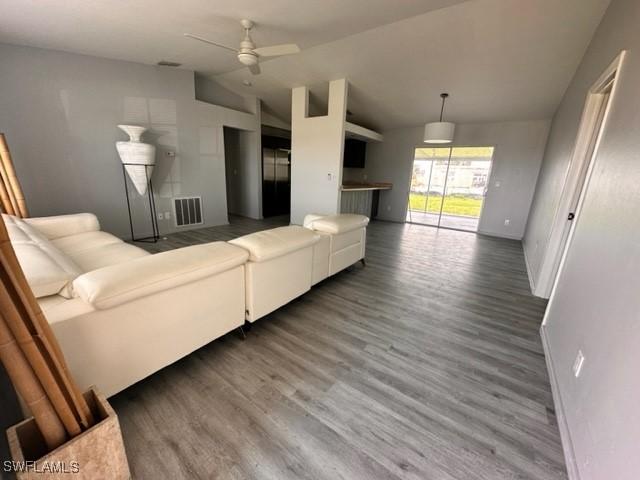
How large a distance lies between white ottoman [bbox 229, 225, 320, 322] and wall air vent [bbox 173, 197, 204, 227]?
373 cm

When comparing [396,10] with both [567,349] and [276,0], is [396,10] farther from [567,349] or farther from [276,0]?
[567,349]

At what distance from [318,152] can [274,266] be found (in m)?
3.51

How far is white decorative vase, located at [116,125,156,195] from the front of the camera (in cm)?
387

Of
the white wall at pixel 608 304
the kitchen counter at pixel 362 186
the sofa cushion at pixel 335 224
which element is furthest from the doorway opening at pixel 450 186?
the sofa cushion at pixel 335 224

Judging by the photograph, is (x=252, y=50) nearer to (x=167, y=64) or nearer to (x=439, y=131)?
(x=167, y=64)

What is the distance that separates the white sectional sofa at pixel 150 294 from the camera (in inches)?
47.3

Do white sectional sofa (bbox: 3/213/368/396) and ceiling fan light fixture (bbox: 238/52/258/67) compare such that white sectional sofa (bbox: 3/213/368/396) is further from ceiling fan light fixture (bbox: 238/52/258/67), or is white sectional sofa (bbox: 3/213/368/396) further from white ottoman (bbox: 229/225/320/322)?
ceiling fan light fixture (bbox: 238/52/258/67)

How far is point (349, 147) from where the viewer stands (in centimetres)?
708

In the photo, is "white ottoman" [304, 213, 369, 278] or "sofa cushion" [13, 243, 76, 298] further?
"white ottoman" [304, 213, 369, 278]

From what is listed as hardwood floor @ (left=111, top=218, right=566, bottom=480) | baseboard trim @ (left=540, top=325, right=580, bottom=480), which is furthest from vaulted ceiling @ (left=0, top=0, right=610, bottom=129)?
baseboard trim @ (left=540, top=325, right=580, bottom=480)

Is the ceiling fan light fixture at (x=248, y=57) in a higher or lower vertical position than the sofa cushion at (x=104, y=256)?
higher

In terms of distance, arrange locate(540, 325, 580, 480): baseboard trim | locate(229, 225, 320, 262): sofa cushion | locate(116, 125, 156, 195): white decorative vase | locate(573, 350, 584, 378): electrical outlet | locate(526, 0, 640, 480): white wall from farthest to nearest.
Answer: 1. locate(116, 125, 156, 195): white decorative vase
2. locate(229, 225, 320, 262): sofa cushion
3. locate(573, 350, 584, 378): electrical outlet
4. locate(540, 325, 580, 480): baseboard trim
5. locate(526, 0, 640, 480): white wall

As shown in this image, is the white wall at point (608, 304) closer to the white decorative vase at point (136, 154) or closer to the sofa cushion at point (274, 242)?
the sofa cushion at point (274, 242)

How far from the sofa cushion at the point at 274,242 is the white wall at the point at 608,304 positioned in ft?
6.01
